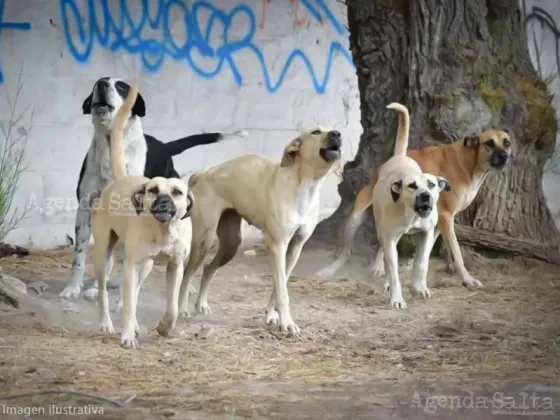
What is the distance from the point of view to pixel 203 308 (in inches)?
254

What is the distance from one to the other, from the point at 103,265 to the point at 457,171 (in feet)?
11.0

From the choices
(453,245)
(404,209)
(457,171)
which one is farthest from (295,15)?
(404,209)

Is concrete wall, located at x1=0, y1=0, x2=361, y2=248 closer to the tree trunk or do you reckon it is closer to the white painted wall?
the white painted wall

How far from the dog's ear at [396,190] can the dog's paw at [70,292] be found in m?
2.36

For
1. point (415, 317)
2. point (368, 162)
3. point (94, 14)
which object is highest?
point (94, 14)

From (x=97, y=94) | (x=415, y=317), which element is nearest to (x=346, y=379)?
(x=415, y=317)

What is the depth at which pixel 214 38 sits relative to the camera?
393 inches

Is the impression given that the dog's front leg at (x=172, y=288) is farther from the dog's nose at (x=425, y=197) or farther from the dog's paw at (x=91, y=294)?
the dog's nose at (x=425, y=197)

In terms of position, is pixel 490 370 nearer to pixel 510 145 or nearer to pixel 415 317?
pixel 415 317

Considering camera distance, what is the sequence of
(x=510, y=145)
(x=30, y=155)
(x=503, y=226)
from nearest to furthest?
1. (x=510, y=145)
2. (x=503, y=226)
3. (x=30, y=155)

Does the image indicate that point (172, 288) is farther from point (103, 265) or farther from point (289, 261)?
point (289, 261)

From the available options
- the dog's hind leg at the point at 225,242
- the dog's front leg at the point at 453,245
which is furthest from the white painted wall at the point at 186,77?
the dog's hind leg at the point at 225,242

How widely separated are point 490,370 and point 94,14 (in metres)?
6.34

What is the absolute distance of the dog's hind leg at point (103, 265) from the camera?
576cm
